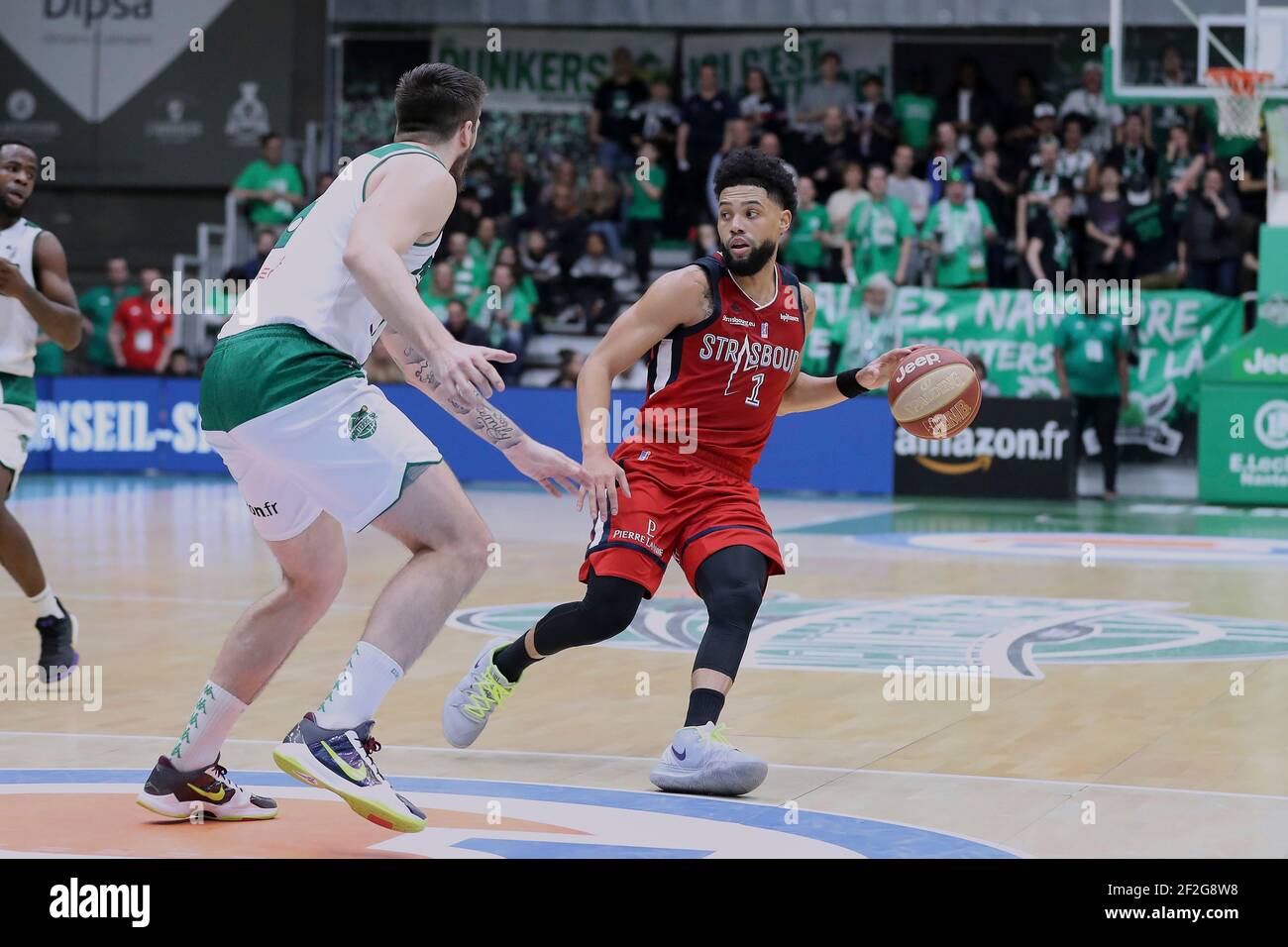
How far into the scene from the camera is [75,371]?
73.3 feet

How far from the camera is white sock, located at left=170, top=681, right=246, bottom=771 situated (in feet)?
17.0

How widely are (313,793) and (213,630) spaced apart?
394 cm

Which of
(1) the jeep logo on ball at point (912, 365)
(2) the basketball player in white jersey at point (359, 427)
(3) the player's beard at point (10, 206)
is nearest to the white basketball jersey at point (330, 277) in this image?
(2) the basketball player in white jersey at point (359, 427)

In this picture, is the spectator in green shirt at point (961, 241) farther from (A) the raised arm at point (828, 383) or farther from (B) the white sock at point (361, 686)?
(B) the white sock at point (361, 686)

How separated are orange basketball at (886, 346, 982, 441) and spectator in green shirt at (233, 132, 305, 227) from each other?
54.1ft

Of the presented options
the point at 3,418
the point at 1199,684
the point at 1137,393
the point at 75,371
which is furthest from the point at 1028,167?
the point at 3,418

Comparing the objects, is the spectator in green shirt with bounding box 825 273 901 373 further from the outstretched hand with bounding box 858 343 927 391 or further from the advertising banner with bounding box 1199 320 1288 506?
the outstretched hand with bounding box 858 343 927 391

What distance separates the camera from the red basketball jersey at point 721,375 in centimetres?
630

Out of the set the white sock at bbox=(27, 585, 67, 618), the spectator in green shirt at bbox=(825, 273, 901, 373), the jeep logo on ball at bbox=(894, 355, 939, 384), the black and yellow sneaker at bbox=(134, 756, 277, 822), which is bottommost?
the black and yellow sneaker at bbox=(134, 756, 277, 822)

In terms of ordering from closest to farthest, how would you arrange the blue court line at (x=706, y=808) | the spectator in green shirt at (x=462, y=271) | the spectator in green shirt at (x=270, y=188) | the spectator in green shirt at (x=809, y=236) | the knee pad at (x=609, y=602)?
1. the blue court line at (x=706, y=808)
2. the knee pad at (x=609, y=602)
3. the spectator in green shirt at (x=809, y=236)
4. the spectator in green shirt at (x=462, y=271)
5. the spectator in green shirt at (x=270, y=188)

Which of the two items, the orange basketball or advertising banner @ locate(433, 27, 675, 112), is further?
advertising banner @ locate(433, 27, 675, 112)

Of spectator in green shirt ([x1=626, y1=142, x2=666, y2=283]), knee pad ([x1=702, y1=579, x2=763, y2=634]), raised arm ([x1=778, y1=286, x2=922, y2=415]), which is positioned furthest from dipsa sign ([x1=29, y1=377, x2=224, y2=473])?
knee pad ([x1=702, y1=579, x2=763, y2=634])

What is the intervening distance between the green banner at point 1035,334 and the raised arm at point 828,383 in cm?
1312

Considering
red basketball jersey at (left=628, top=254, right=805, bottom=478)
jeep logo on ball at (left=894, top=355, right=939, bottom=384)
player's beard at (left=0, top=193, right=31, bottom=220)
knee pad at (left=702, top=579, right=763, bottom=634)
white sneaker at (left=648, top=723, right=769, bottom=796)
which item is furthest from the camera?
player's beard at (left=0, top=193, right=31, bottom=220)
